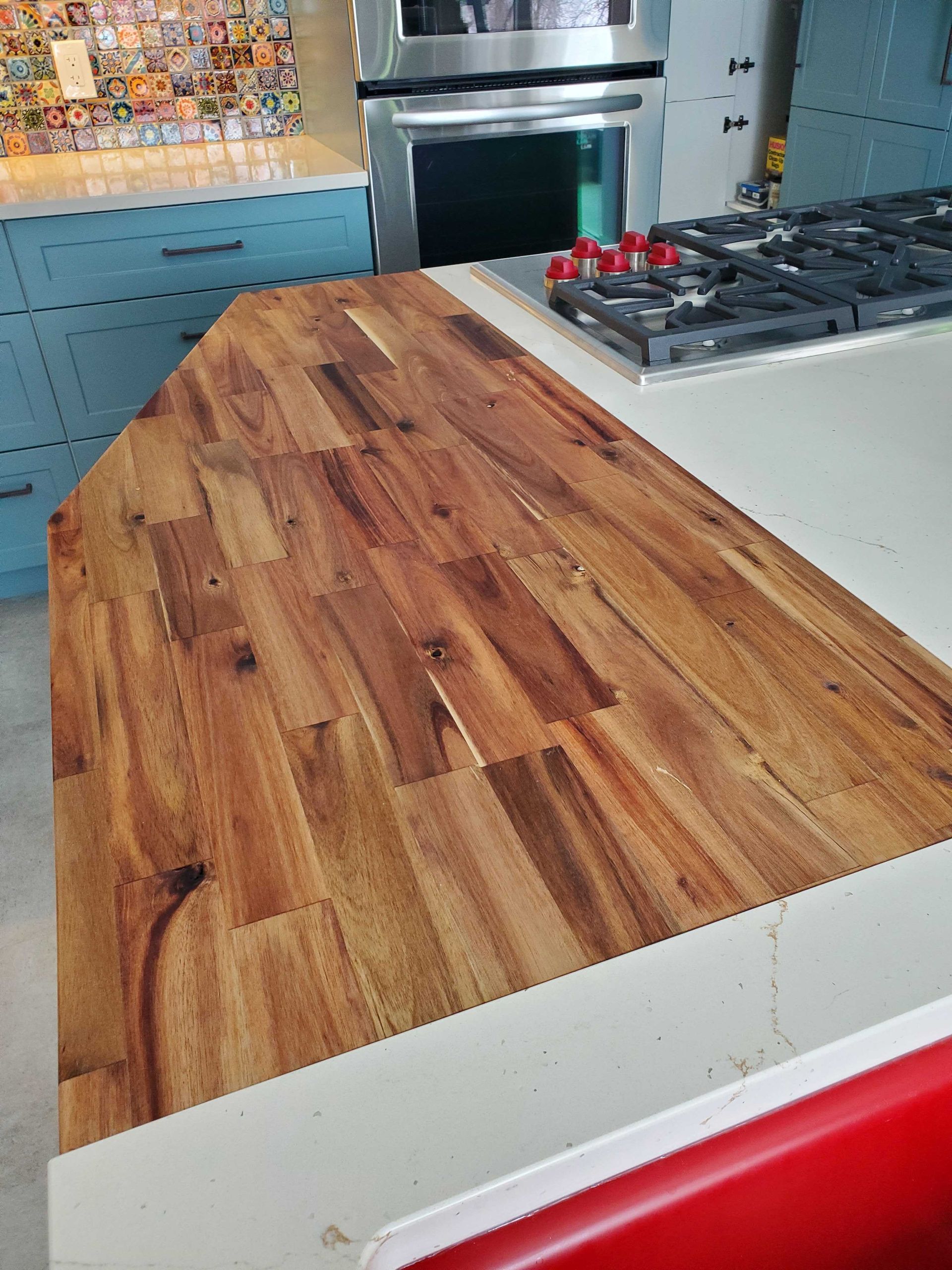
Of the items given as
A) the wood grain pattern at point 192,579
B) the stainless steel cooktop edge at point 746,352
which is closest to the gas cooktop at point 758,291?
the stainless steel cooktop edge at point 746,352

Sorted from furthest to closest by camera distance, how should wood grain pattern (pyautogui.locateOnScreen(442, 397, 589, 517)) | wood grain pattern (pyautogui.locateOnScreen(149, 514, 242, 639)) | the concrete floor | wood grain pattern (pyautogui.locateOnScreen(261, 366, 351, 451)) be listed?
1. the concrete floor
2. wood grain pattern (pyautogui.locateOnScreen(261, 366, 351, 451))
3. wood grain pattern (pyautogui.locateOnScreen(442, 397, 589, 517))
4. wood grain pattern (pyautogui.locateOnScreen(149, 514, 242, 639))

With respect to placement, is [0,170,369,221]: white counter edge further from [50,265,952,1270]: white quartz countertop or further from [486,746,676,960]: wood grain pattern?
[50,265,952,1270]: white quartz countertop

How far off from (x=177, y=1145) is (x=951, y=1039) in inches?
15.6

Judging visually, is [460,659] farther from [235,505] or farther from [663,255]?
[663,255]

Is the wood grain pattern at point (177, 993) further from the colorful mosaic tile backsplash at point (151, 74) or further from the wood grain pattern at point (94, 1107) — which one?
the colorful mosaic tile backsplash at point (151, 74)

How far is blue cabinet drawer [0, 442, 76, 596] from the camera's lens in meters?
2.24

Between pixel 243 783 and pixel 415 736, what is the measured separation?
11 cm

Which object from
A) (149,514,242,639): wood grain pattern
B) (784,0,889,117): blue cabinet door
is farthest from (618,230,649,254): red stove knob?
(784,0,889,117): blue cabinet door

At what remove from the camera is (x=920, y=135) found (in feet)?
7.71

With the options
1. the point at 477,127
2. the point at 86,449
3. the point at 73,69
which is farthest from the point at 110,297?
the point at 477,127

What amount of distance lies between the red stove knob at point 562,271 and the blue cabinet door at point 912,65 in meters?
1.54

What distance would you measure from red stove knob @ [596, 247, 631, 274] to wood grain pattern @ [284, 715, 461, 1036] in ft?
2.93

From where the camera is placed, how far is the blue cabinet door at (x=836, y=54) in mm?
2445

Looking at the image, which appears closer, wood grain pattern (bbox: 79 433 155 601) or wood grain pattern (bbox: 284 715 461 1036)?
wood grain pattern (bbox: 284 715 461 1036)
